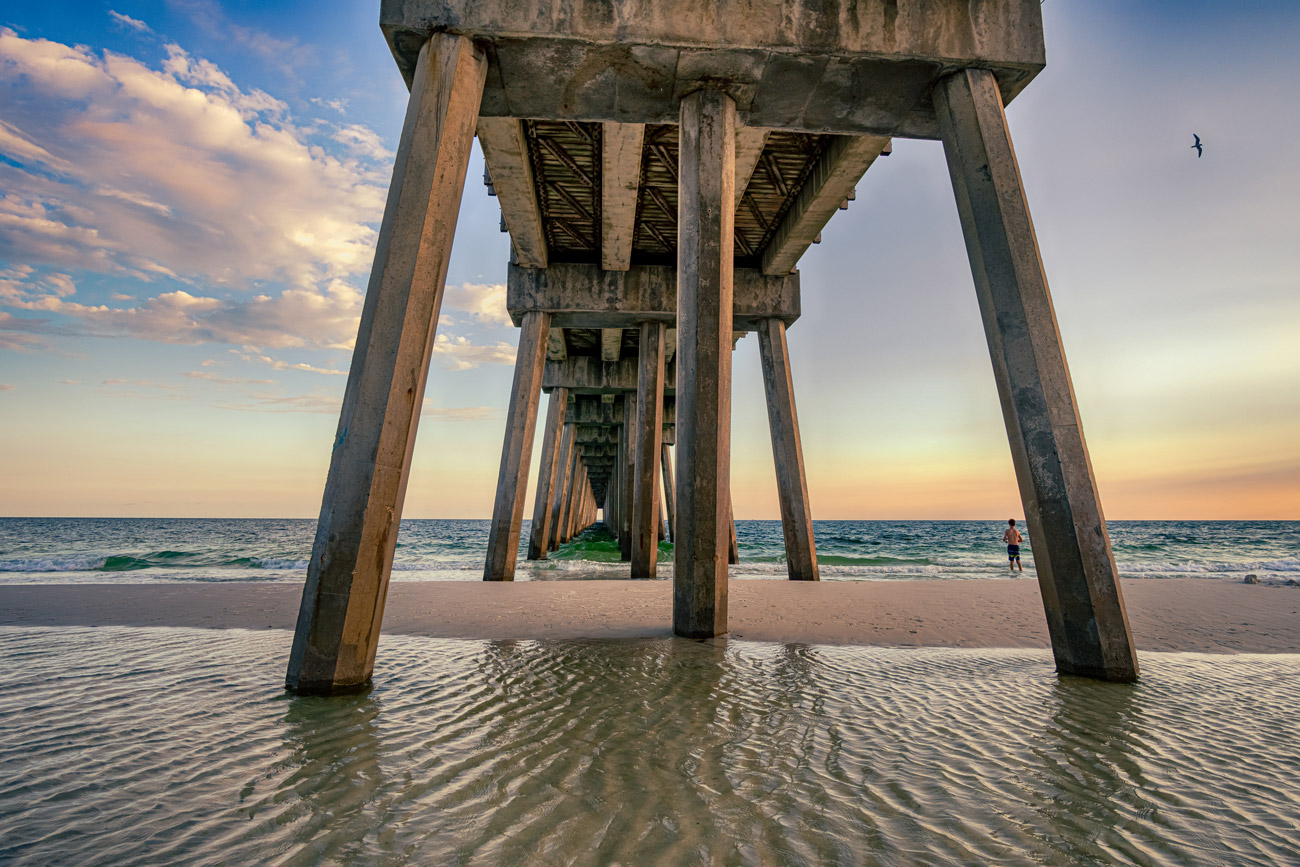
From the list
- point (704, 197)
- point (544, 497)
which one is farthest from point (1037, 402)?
point (544, 497)

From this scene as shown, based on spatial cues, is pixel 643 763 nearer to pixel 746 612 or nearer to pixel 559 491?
pixel 746 612

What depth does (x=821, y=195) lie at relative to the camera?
967cm

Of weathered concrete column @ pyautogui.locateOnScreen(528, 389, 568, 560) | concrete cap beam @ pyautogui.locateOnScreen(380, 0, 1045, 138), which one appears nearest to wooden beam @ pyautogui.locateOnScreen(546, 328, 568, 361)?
weathered concrete column @ pyautogui.locateOnScreen(528, 389, 568, 560)

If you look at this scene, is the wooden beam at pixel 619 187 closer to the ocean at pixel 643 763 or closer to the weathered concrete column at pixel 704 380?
the weathered concrete column at pixel 704 380

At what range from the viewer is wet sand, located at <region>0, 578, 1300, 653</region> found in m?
5.60

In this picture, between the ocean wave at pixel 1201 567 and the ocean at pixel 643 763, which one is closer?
the ocean at pixel 643 763

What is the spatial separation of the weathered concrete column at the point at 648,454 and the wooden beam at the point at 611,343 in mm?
2928

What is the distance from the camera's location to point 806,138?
363 inches

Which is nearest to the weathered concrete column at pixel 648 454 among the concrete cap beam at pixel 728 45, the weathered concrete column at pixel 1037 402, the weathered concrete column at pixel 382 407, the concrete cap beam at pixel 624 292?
the concrete cap beam at pixel 624 292

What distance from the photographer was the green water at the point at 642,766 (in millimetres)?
1874

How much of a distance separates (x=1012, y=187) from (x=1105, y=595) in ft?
10.7

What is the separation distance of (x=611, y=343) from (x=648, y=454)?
21.0 feet

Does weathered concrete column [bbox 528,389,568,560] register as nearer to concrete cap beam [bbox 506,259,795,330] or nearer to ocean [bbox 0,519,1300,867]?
concrete cap beam [bbox 506,259,795,330]

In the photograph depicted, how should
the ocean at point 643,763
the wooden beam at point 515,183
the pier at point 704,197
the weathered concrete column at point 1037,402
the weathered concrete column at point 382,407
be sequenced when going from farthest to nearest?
the wooden beam at point 515,183 → the weathered concrete column at point 1037,402 → the pier at point 704,197 → the weathered concrete column at point 382,407 → the ocean at point 643,763
